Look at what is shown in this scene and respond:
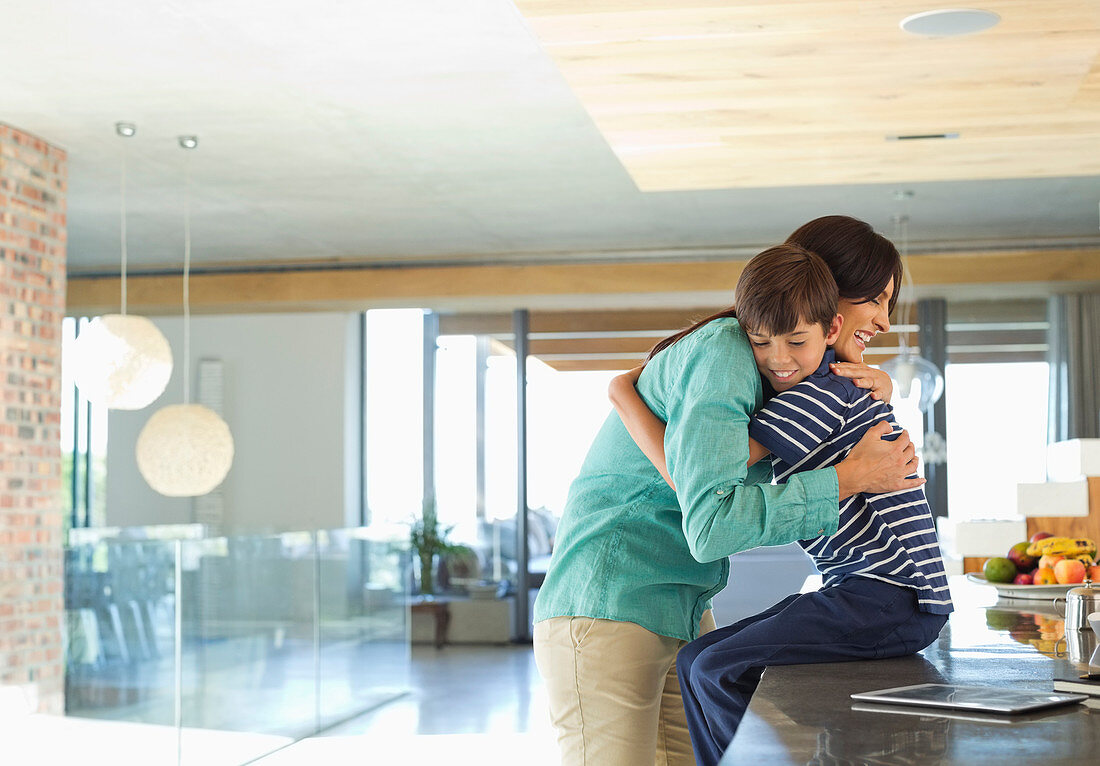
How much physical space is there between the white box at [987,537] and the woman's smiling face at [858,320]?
12.3 ft

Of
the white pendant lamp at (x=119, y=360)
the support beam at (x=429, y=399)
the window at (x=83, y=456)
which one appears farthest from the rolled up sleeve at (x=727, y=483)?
the window at (x=83, y=456)

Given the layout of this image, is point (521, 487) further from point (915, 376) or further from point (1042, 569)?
point (1042, 569)

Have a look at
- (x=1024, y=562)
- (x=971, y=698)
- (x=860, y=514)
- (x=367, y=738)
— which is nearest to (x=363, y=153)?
(x=367, y=738)

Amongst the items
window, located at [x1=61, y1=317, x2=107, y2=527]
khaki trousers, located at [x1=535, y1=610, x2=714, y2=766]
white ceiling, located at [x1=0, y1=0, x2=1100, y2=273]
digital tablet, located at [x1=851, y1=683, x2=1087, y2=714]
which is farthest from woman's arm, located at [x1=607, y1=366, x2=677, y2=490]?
window, located at [x1=61, y1=317, x2=107, y2=527]

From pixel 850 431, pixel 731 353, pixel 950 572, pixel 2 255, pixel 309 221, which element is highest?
pixel 309 221

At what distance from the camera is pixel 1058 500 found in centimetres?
510

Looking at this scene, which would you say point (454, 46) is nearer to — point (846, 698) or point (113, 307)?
point (846, 698)

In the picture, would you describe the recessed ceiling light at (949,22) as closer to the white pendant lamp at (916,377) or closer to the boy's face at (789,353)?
the boy's face at (789,353)

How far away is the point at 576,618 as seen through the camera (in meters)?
1.75

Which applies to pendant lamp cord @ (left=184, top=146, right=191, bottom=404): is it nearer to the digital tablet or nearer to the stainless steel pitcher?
the stainless steel pitcher

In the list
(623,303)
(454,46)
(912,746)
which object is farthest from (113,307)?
(912,746)

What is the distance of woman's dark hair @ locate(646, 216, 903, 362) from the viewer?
5.75ft

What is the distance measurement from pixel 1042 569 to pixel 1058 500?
2383mm

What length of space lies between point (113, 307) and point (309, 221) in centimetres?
242
